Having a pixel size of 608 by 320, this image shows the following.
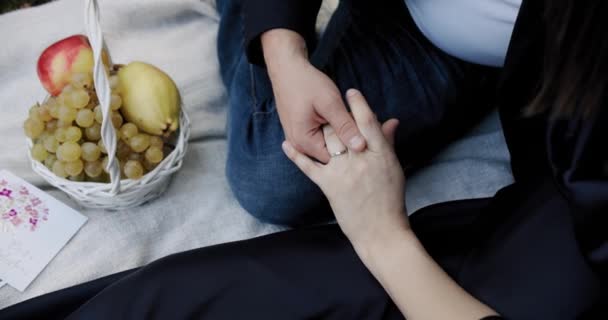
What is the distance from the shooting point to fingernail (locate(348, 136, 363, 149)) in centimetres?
71

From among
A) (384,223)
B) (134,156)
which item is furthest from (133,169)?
(384,223)

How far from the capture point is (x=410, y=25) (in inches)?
37.3

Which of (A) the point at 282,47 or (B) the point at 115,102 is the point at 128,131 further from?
(A) the point at 282,47

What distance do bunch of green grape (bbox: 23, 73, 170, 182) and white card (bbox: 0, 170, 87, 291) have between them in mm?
85

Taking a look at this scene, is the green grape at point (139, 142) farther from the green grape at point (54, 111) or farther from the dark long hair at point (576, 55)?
the dark long hair at point (576, 55)

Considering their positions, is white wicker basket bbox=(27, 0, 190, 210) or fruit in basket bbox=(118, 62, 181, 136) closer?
white wicker basket bbox=(27, 0, 190, 210)

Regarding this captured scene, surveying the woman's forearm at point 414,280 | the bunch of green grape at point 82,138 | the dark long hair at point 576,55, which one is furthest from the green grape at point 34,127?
the dark long hair at point 576,55

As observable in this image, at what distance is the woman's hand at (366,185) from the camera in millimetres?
695

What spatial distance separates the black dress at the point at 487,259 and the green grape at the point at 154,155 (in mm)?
191

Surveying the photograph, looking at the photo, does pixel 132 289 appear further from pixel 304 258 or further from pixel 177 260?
pixel 304 258

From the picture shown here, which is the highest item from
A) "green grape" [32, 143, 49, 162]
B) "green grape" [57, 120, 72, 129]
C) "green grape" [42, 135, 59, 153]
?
"green grape" [57, 120, 72, 129]

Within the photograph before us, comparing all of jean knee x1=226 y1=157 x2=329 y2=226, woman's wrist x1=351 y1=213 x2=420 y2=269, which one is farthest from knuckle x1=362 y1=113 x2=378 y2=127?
jean knee x1=226 y1=157 x2=329 y2=226

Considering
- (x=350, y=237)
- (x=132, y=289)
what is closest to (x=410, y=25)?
(x=350, y=237)

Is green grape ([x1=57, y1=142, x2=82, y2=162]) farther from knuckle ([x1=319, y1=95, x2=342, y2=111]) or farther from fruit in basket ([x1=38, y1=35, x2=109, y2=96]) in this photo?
knuckle ([x1=319, y1=95, x2=342, y2=111])
